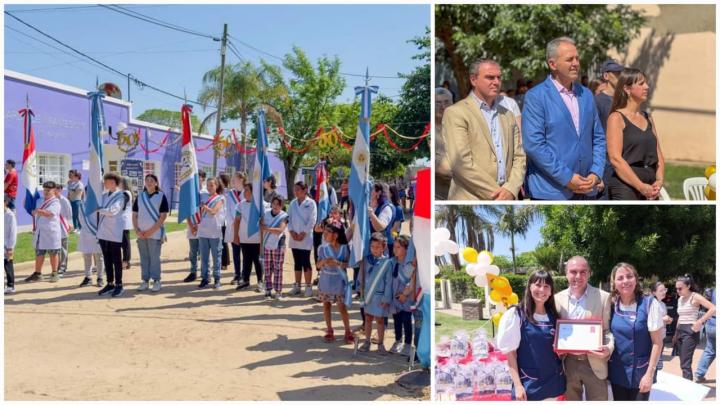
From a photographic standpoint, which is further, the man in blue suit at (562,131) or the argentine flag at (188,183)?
the argentine flag at (188,183)

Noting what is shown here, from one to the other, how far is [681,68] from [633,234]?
517 inches

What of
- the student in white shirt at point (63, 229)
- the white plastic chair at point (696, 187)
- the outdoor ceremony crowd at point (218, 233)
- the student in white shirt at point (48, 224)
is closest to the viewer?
the white plastic chair at point (696, 187)

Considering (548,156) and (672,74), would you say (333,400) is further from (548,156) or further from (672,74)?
(672,74)

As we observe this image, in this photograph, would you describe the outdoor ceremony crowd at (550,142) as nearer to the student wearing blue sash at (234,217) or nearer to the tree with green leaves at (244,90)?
the student wearing blue sash at (234,217)

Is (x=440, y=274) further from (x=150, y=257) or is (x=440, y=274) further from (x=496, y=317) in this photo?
(x=150, y=257)

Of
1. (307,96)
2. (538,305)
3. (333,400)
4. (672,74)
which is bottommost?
(333,400)

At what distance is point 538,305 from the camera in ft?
13.8

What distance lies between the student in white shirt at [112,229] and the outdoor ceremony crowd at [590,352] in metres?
6.48

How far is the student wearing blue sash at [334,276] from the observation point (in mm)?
6926

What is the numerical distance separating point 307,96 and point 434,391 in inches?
1310

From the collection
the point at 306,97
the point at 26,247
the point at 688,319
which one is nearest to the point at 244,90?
the point at 306,97

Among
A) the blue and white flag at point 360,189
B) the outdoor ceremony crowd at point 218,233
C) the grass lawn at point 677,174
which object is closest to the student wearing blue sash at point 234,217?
the outdoor ceremony crowd at point 218,233

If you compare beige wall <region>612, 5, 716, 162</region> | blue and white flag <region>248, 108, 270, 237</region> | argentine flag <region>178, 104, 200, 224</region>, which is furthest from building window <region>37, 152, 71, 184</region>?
beige wall <region>612, 5, 716, 162</region>

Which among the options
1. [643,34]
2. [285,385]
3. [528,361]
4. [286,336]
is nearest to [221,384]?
[285,385]
